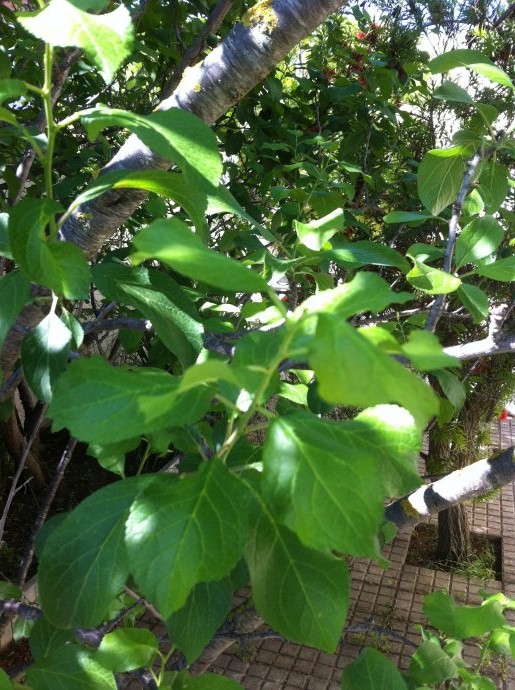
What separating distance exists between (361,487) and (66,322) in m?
0.42

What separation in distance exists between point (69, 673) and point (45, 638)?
9 centimetres

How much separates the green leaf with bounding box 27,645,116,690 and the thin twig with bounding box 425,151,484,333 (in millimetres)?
523

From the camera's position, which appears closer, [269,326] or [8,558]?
[269,326]

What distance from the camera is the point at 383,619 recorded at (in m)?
2.63

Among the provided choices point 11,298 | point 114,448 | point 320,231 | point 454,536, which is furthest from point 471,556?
point 11,298

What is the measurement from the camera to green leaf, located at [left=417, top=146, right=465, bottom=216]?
962 millimetres

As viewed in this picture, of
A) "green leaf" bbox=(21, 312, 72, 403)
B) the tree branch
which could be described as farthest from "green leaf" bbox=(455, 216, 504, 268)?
"green leaf" bbox=(21, 312, 72, 403)

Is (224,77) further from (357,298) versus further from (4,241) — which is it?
(357,298)

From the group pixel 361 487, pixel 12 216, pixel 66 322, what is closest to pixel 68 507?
pixel 66 322

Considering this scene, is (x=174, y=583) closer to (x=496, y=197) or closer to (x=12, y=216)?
(x=12, y=216)

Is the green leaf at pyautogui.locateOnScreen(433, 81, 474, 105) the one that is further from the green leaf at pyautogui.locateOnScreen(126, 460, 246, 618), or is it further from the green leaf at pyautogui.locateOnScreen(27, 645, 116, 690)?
the green leaf at pyautogui.locateOnScreen(27, 645, 116, 690)

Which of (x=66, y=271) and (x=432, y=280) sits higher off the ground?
(x=66, y=271)

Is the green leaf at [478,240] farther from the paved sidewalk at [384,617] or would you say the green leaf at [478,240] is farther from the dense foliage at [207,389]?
the paved sidewalk at [384,617]

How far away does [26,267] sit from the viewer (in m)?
0.53
